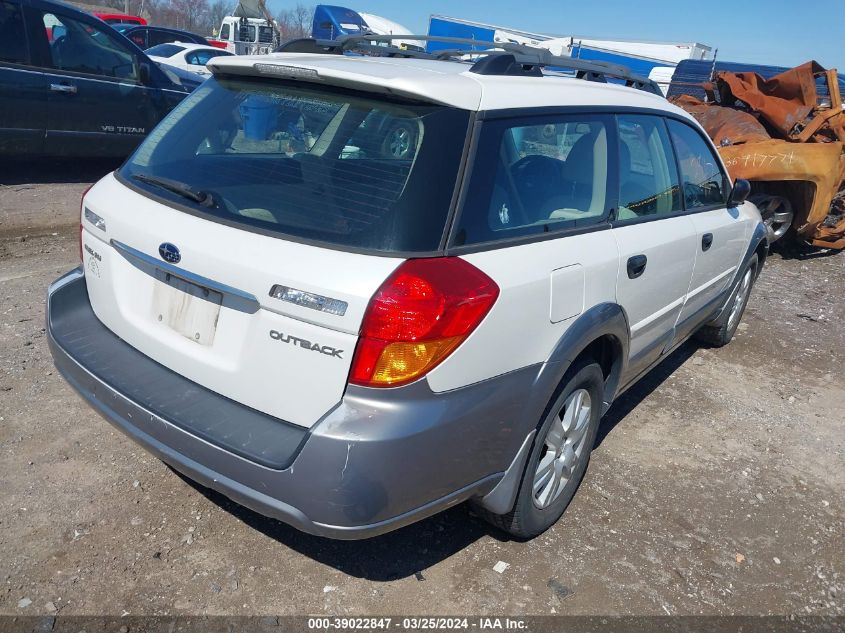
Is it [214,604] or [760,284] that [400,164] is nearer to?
[214,604]

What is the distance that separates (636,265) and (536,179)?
2.32 feet

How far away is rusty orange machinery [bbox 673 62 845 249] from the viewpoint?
7.76 meters

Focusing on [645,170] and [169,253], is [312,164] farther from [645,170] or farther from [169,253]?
[645,170]

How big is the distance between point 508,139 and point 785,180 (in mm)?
6558

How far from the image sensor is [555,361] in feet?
8.69

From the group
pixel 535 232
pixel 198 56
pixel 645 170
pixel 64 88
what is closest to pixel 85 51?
pixel 64 88

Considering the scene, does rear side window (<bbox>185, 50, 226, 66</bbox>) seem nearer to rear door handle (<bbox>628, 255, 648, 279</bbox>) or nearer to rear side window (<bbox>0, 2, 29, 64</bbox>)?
rear side window (<bbox>0, 2, 29, 64</bbox>)

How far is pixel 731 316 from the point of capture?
562 centimetres

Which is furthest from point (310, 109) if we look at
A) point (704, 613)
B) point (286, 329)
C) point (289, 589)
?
point (704, 613)

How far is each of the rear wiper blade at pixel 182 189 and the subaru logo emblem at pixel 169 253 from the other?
0.19 m

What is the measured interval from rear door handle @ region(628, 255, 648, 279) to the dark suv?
6.84 meters

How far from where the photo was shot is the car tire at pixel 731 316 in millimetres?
5383

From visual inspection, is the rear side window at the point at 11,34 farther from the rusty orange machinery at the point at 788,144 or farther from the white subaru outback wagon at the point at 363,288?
the rusty orange machinery at the point at 788,144

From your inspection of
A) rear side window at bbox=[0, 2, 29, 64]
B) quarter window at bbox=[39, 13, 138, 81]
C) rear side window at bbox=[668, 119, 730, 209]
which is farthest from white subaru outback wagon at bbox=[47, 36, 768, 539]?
quarter window at bbox=[39, 13, 138, 81]
